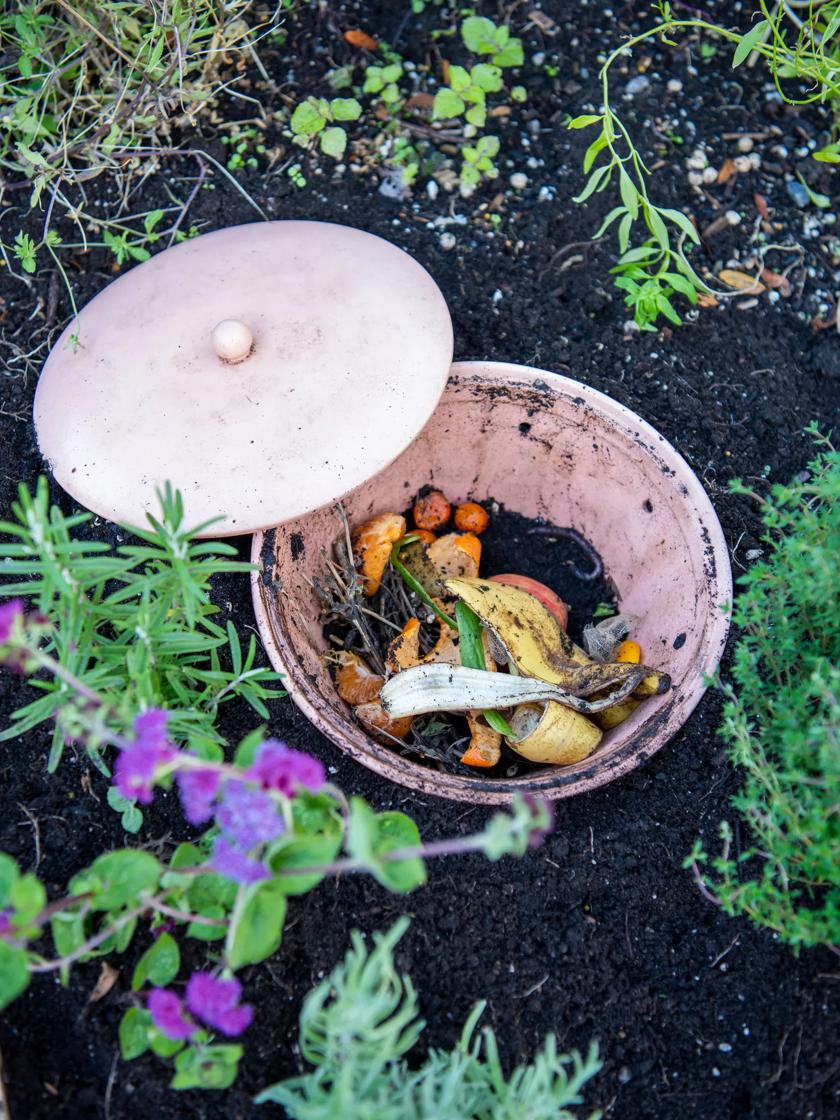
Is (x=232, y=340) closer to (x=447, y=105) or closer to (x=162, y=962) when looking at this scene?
(x=162, y=962)

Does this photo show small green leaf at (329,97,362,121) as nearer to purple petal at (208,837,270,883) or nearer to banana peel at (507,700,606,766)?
banana peel at (507,700,606,766)

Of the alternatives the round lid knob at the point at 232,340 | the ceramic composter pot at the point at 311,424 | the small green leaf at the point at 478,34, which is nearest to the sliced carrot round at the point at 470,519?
the ceramic composter pot at the point at 311,424

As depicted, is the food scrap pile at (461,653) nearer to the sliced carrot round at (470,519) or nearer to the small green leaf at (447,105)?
the sliced carrot round at (470,519)

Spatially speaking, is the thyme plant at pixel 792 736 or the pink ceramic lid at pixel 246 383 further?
the pink ceramic lid at pixel 246 383

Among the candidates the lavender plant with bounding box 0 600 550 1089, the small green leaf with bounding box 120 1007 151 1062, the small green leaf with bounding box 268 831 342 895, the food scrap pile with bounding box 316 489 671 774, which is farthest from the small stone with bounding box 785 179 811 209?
the small green leaf with bounding box 120 1007 151 1062

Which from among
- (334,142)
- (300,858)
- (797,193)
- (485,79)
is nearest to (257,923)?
(300,858)

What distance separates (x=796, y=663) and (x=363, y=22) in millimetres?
1940

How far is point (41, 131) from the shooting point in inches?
85.9

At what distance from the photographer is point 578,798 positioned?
170 centimetres

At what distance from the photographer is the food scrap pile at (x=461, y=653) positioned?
171 centimetres

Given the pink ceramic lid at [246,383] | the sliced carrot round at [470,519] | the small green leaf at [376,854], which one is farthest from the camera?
the sliced carrot round at [470,519]

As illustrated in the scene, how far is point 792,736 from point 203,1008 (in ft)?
2.75

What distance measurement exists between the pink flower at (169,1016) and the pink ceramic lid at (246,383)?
0.71 meters

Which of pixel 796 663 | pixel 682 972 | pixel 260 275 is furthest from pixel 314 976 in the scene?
pixel 260 275
